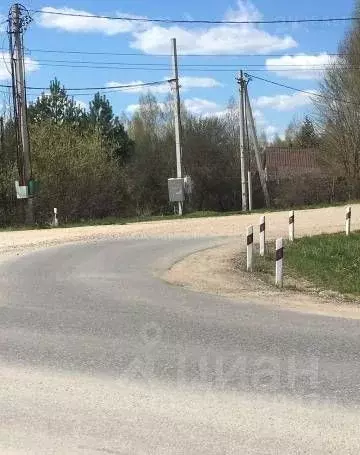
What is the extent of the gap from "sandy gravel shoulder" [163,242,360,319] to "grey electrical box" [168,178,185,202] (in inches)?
716

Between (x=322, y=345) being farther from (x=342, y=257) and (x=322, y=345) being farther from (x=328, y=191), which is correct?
(x=328, y=191)

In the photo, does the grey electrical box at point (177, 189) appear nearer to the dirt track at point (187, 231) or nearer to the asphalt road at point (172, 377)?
the dirt track at point (187, 231)

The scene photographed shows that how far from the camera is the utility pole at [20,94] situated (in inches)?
1088

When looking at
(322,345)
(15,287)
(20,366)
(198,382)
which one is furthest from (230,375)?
(15,287)

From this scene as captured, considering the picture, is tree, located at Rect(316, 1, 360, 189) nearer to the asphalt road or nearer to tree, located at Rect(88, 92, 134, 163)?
tree, located at Rect(88, 92, 134, 163)

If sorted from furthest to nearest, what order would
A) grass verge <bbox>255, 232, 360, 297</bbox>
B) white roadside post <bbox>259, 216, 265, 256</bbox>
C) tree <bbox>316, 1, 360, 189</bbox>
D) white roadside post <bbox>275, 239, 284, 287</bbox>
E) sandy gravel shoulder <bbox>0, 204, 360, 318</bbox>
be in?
tree <bbox>316, 1, 360, 189</bbox> → white roadside post <bbox>259, 216, 265, 256</bbox> → grass verge <bbox>255, 232, 360, 297</bbox> → white roadside post <bbox>275, 239, 284, 287</bbox> → sandy gravel shoulder <bbox>0, 204, 360, 318</bbox>

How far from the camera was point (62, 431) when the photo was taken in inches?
165

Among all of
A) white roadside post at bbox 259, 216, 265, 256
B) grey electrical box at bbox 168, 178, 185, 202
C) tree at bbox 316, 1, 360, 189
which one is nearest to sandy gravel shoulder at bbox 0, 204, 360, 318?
white roadside post at bbox 259, 216, 265, 256

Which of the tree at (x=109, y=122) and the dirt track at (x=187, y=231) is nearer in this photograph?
the dirt track at (x=187, y=231)

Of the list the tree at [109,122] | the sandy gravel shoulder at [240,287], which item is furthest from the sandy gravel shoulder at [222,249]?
the tree at [109,122]

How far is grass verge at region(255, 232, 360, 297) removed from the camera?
10.9 metres

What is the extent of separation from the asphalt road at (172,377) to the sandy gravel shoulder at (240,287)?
18.9 inches

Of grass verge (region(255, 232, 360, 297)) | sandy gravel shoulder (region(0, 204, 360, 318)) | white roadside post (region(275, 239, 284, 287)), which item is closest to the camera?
sandy gravel shoulder (region(0, 204, 360, 318))

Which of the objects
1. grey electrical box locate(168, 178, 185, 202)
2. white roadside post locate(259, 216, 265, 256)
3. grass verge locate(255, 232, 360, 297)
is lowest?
grass verge locate(255, 232, 360, 297)
